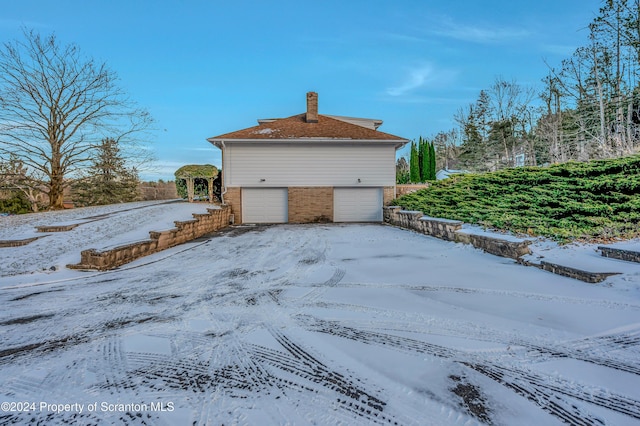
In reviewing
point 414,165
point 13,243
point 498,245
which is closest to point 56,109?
point 13,243

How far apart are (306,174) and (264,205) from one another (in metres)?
2.33

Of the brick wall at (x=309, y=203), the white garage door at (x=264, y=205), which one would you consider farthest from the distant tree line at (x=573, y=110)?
the white garage door at (x=264, y=205)

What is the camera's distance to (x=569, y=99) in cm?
1738

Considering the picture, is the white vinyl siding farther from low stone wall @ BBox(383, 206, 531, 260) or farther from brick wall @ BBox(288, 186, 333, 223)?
low stone wall @ BBox(383, 206, 531, 260)

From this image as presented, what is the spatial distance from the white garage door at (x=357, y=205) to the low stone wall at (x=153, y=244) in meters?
5.34

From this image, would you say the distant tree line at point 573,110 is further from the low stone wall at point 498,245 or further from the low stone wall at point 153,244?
the low stone wall at point 153,244

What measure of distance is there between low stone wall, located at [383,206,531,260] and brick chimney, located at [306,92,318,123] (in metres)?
6.28

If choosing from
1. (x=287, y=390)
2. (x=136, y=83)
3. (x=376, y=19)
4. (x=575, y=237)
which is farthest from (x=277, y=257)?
(x=136, y=83)

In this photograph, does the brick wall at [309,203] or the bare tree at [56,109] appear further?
the brick wall at [309,203]

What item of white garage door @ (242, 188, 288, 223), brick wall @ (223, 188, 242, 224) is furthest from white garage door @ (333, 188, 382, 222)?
brick wall @ (223, 188, 242, 224)

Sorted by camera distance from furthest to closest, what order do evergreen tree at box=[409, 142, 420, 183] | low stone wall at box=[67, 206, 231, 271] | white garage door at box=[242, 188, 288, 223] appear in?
evergreen tree at box=[409, 142, 420, 183], white garage door at box=[242, 188, 288, 223], low stone wall at box=[67, 206, 231, 271]

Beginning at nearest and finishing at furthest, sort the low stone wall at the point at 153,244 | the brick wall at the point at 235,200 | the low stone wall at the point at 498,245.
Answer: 1. the low stone wall at the point at 498,245
2. the low stone wall at the point at 153,244
3. the brick wall at the point at 235,200

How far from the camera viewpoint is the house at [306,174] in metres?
13.0

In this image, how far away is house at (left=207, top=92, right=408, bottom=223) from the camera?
13016mm
